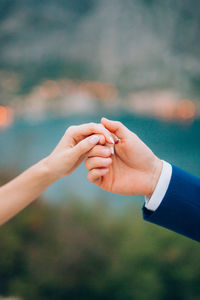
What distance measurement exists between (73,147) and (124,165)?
22cm

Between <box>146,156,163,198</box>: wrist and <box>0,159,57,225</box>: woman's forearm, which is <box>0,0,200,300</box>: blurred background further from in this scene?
<box>0,159,57,225</box>: woman's forearm

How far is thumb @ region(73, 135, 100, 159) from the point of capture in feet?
2.53

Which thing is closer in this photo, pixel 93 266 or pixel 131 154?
pixel 131 154

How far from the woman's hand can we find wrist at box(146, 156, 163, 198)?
178 mm

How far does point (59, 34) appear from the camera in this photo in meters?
1.90

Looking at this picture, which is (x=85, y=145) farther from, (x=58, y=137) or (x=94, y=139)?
(x=58, y=137)

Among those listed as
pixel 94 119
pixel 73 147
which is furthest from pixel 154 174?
pixel 94 119

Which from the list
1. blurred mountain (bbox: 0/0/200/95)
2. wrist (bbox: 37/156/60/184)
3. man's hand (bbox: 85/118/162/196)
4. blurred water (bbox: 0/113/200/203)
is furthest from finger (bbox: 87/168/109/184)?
blurred mountain (bbox: 0/0/200/95)

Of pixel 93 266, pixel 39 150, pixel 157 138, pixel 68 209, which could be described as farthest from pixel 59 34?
pixel 93 266

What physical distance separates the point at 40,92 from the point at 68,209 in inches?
37.6

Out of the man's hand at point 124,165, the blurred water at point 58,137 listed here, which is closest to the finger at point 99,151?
the man's hand at point 124,165

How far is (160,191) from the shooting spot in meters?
0.81

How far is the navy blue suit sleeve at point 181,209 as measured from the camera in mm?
775

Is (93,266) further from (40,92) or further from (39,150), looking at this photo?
(40,92)
